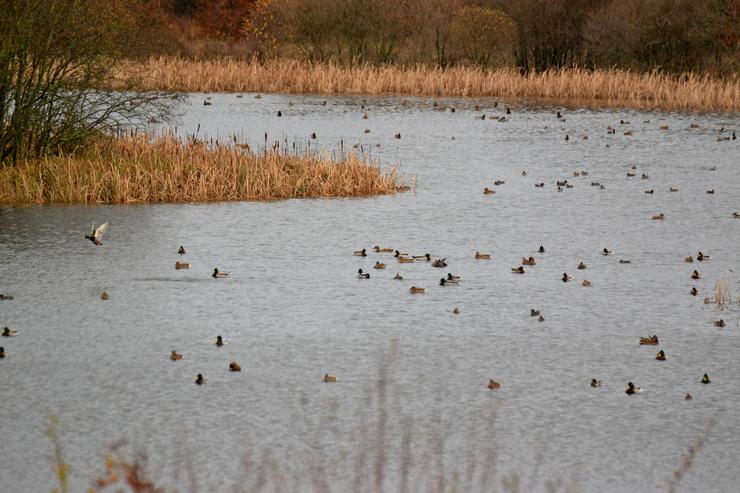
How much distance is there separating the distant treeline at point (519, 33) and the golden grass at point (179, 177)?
26.9m

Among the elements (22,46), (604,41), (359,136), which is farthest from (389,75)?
(22,46)

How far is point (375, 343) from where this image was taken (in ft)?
34.1

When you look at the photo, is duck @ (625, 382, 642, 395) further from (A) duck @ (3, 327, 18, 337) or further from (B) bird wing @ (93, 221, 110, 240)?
(B) bird wing @ (93, 221, 110, 240)

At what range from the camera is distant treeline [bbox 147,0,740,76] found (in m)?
45.8

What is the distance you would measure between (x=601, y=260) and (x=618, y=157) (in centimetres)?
1259

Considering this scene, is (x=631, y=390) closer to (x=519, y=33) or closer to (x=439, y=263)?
(x=439, y=263)

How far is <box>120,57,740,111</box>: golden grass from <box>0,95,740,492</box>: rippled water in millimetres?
21137

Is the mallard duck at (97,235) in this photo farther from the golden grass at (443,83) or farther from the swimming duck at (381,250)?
the golden grass at (443,83)

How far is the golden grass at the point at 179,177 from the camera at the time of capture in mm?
18938

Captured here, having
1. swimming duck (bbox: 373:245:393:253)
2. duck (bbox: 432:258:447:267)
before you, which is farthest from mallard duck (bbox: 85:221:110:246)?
duck (bbox: 432:258:447:267)

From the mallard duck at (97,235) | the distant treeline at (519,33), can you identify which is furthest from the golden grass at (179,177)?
the distant treeline at (519,33)

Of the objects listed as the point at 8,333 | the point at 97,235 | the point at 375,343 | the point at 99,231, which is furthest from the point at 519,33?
the point at 8,333

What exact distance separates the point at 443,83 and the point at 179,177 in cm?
2432

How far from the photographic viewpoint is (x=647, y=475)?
286 inches
